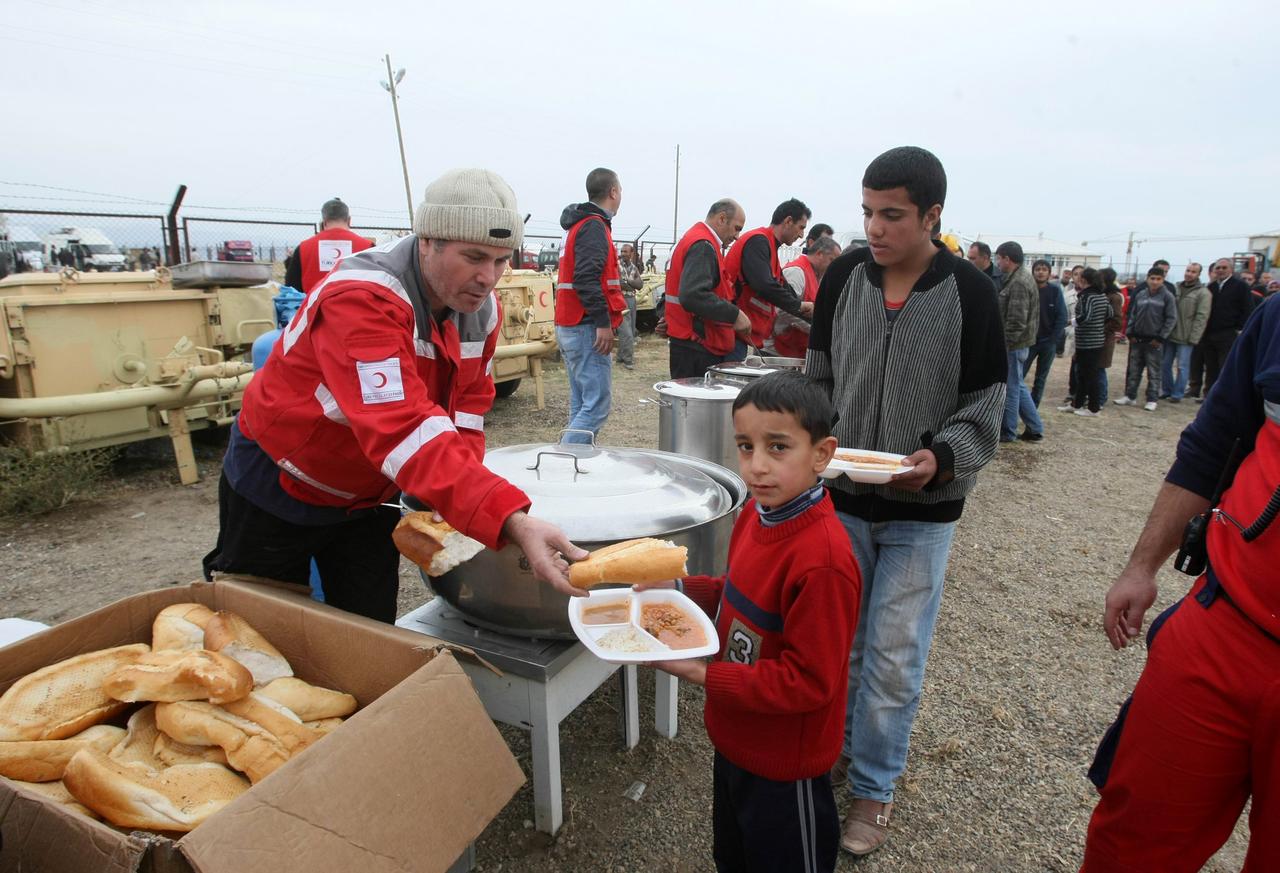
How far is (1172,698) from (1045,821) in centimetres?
143

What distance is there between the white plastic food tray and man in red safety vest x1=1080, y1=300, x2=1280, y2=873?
90 cm

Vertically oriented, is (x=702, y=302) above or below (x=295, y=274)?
below

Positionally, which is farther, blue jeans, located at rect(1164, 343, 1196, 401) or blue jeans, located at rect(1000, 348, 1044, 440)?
blue jeans, located at rect(1164, 343, 1196, 401)

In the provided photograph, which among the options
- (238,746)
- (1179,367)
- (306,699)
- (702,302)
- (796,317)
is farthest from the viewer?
(1179,367)

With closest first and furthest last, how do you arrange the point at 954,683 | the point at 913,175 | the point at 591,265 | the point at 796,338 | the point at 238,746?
the point at 238,746 < the point at 913,175 < the point at 954,683 < the point at 591,265 < the point at 796,338

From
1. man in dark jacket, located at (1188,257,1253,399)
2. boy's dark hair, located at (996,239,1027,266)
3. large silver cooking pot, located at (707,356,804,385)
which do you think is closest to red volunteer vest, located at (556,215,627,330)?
large silver cooking pot, located at (707,356,804,385)

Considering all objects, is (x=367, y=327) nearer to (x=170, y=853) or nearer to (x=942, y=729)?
(x=170, y=853)

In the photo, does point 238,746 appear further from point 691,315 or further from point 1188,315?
point 1188,315

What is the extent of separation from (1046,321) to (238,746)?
32.5 ft

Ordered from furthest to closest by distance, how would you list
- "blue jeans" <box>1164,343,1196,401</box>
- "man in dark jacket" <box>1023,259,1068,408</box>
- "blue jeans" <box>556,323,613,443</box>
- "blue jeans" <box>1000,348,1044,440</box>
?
"blue jeans" <box>1164,343,1196,401</box>
"man in dark jacket" <box>1023,259,1068,408</box>
"blue jeans" <box>1000,348,1044,440</box>
"blue jeans" <box>556,323,613,443</box>

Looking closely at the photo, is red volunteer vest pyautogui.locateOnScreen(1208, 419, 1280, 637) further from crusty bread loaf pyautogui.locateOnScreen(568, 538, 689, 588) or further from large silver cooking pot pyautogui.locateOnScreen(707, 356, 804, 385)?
large silver cooking pot pyautogui.locateOnScreen(707, 356, 804, 385)

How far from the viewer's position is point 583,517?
6.58ft

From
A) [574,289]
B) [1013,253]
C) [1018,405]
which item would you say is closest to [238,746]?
[574,289]

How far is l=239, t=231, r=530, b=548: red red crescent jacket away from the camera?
62.0 inches
